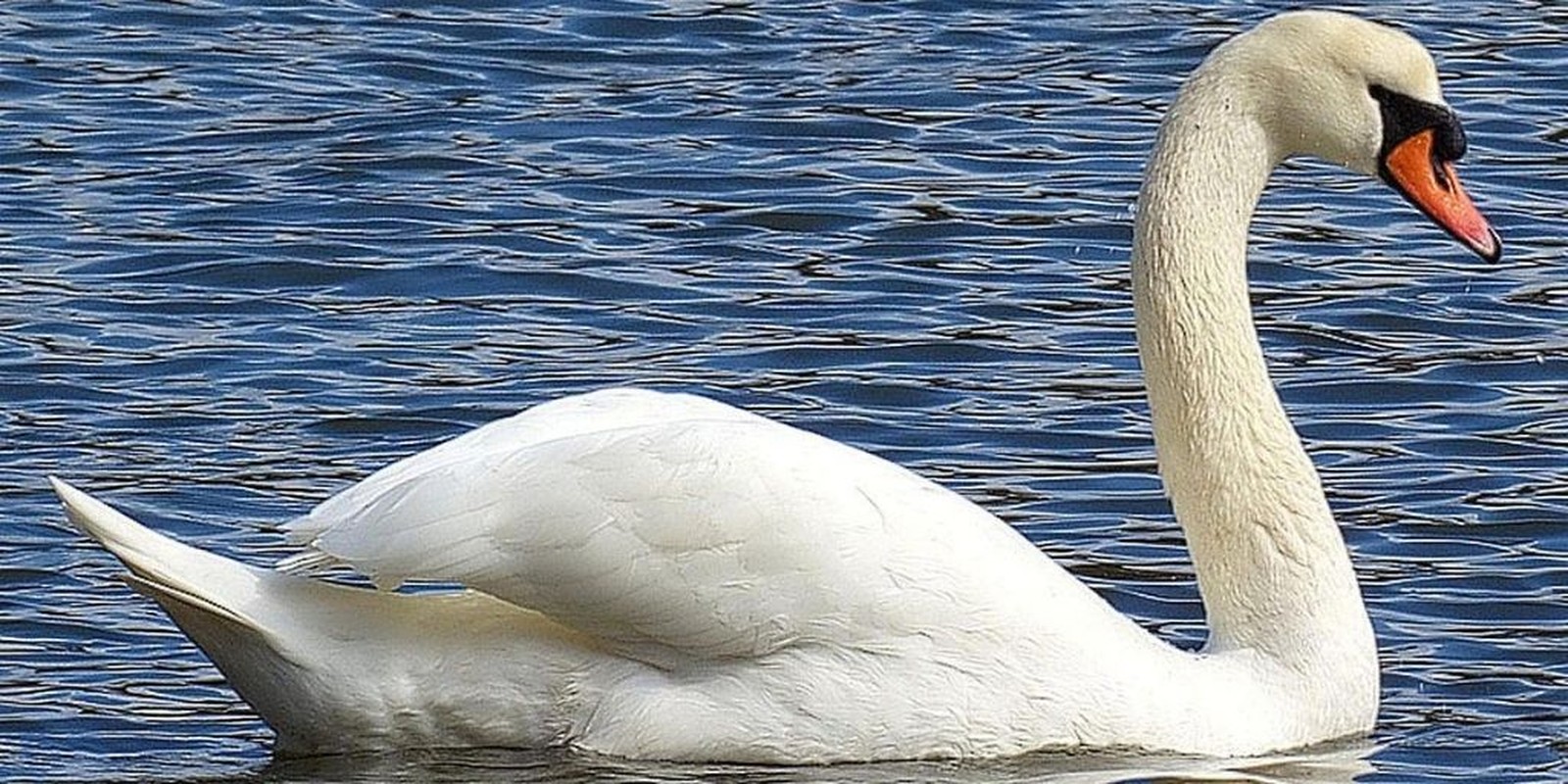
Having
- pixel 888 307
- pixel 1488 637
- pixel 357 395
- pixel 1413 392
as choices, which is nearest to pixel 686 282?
pixel 888 307

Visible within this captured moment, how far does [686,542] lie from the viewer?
286 inches

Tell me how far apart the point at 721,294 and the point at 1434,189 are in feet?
11.6

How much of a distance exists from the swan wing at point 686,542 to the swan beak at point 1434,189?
1334 millimetres

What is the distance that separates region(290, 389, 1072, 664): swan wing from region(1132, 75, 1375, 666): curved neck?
713mm

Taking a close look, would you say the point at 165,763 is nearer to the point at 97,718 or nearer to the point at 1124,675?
the point at 97,718

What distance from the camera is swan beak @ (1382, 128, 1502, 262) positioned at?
806 centimetres

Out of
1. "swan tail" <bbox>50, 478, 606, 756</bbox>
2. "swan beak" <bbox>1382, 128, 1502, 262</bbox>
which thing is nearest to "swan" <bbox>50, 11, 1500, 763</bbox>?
"swan tail" <bbox>50, 478, 606, 756</bbox>

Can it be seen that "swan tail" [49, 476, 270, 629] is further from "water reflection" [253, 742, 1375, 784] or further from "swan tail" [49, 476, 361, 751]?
"water reflection" [253, 742, 1375, 784]

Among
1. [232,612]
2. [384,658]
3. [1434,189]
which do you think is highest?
[1434,189]

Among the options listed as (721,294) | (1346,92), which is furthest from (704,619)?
(721,294)

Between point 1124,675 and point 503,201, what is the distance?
5188 mm

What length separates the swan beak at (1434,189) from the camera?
8062 mm

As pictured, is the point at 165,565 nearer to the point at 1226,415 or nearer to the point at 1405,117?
the point at 1226,415

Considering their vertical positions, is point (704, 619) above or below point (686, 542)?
below
